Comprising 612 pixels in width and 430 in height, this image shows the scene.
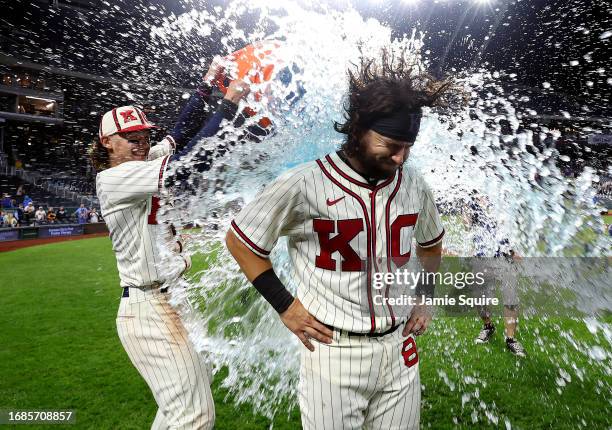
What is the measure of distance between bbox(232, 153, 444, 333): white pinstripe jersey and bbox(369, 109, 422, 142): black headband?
0.24 metres

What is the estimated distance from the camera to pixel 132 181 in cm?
245

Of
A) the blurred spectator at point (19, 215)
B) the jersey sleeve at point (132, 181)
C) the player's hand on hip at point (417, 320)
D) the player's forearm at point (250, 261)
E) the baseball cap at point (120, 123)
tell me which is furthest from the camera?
the blurred spectator at point (19, 215)

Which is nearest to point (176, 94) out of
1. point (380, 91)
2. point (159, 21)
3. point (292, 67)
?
point (159, 21)

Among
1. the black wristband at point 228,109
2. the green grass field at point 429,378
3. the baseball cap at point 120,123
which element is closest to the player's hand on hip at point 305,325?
the black wristband at point 228,109

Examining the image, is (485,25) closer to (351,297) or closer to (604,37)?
(604,37)

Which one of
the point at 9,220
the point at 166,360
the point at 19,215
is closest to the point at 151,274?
the point at 166,360

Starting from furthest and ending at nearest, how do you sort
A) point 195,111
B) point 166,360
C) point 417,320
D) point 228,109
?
point 195,111 → point 228,109 → point 166,360 → point 417,320

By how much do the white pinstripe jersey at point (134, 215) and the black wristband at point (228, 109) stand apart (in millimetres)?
412

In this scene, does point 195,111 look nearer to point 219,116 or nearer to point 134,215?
point 219,116

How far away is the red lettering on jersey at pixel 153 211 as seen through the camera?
2.61m

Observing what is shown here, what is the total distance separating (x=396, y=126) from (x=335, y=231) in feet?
1.64

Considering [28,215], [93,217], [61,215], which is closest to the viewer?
[28,215]

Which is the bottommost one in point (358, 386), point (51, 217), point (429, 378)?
point (51, 217)

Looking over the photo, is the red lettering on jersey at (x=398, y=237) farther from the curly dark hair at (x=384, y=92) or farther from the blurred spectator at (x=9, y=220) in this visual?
the blurred spectator at (x=9, y=220)
